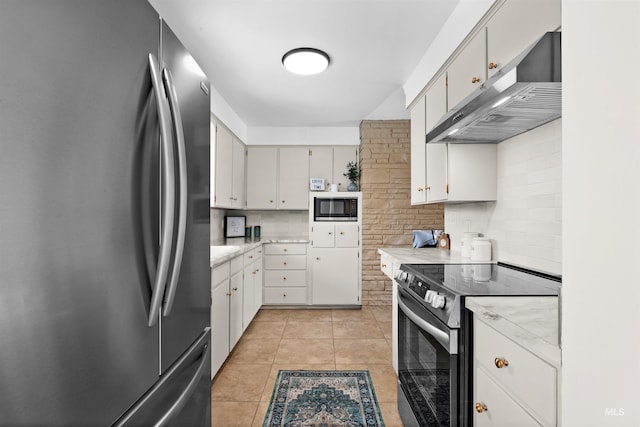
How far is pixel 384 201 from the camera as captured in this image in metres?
4.25

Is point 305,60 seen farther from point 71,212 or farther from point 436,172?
point 71,212

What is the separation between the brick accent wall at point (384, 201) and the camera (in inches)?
167

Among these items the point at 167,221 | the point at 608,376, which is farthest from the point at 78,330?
the point at 608,376

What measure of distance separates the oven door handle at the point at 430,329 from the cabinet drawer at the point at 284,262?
8.49 ft

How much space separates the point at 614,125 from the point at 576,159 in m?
0.06

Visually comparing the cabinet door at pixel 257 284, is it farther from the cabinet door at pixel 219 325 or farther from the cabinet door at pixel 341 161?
the cabinet door at pixel 341 161

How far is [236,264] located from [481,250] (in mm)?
1961

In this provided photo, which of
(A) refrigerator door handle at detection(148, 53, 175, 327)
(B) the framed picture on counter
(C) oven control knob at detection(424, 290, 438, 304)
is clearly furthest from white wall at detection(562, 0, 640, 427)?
(B) the framed picture on counter

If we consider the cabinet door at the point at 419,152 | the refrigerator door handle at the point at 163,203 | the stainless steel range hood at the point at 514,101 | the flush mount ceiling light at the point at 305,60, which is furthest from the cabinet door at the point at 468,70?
the refrigerator door handle at the point at 163,203

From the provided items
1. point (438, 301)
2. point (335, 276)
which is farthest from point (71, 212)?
point (335, 276)

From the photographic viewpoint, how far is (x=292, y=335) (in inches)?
131

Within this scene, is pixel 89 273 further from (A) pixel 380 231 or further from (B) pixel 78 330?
(A) pixel 380 231

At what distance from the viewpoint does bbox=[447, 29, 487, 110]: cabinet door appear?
1.71m

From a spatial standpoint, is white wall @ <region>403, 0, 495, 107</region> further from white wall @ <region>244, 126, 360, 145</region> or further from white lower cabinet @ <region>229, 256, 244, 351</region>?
white lower cabinet @ <region>229, 256, 244, 351</region>
